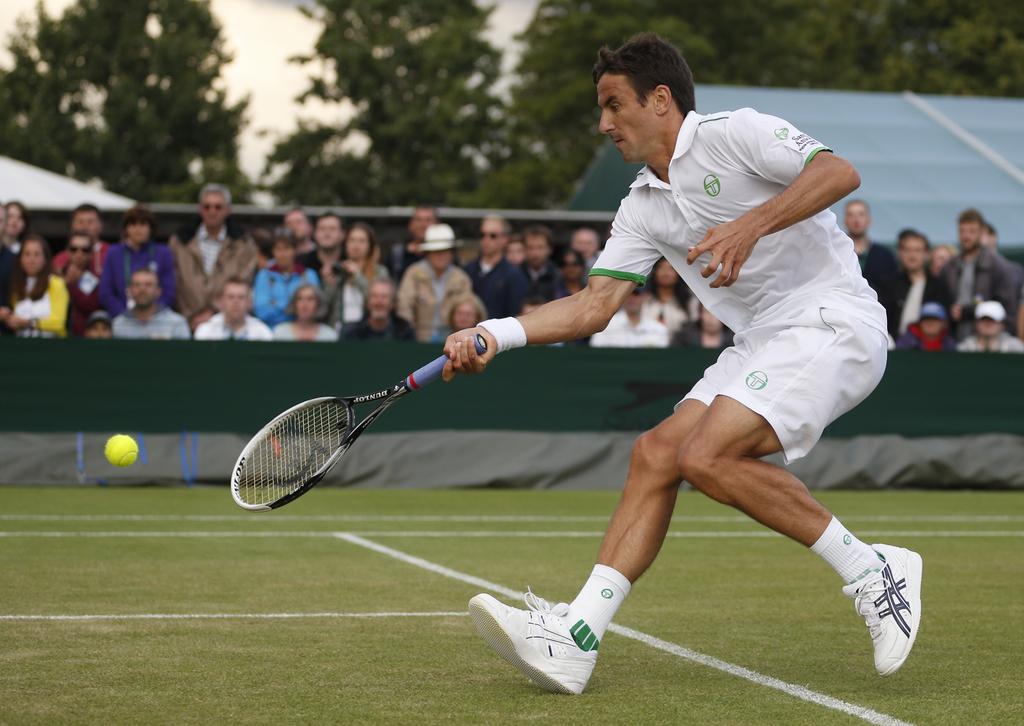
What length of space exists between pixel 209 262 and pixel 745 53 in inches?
1561

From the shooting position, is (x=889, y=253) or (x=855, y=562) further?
(x=889, y=253)

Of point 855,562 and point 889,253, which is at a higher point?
point 889,253

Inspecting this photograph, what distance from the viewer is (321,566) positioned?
7785mm

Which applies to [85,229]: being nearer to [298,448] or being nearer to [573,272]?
[573,272]

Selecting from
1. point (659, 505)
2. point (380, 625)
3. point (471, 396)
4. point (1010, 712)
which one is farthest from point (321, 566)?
point (471, 396)

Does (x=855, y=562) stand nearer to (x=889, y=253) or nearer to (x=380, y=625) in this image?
(x=380, y=625)

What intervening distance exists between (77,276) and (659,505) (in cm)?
886

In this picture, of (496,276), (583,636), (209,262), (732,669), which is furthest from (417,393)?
(583,636)

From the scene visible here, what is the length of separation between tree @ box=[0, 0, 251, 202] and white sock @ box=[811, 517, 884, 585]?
44.0m

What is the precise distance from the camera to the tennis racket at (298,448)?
5.20 m

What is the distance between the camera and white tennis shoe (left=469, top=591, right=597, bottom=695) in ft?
15.1

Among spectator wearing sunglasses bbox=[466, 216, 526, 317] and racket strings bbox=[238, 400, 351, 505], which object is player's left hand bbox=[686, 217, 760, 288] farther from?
spectator wearing sunglasses bbox=[466, 216, 526, 317]

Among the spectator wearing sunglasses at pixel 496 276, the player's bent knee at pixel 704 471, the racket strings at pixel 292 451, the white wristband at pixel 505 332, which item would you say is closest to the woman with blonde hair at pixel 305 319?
the spectator wearing sunglasses at pixel 496 276

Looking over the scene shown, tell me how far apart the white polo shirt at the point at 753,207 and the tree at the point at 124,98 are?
4360 cm
